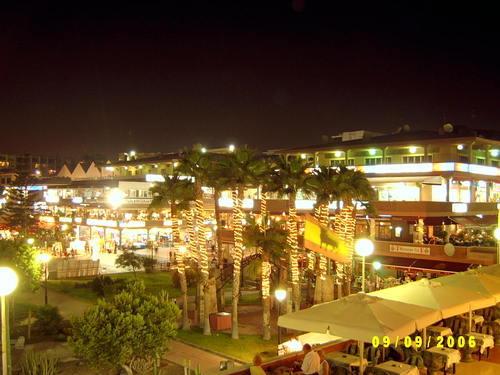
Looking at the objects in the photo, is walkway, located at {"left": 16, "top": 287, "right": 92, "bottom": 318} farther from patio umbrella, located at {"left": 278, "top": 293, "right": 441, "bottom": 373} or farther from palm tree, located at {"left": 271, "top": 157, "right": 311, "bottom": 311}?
patio umbrella, located at {"left": 278, "top": 293, "right": 441, "bottom": 373}

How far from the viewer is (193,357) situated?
1931 centimetres

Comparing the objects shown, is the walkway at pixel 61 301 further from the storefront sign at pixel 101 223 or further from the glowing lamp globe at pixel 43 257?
the storefront sign at pixel 101 223

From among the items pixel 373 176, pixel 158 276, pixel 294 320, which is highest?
pixel 373 176

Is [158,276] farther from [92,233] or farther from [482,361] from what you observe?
[482,361]

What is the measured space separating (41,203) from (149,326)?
66890mm

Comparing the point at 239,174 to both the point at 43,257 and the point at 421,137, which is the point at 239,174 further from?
the point at 421,137

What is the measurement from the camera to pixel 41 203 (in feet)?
245

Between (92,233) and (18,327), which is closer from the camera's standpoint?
(18,327)

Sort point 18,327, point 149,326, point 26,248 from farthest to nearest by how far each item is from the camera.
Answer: point 26,248
point 18,327
point 149,326

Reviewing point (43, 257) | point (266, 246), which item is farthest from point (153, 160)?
point (266, 246)

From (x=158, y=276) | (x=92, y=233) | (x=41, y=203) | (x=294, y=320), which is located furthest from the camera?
(x=41, y=203)

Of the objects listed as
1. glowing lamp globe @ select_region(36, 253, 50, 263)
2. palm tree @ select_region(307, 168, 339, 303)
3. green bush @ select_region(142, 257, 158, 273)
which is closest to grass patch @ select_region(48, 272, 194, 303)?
green bush @ select_region(142, 257, 158, 273)

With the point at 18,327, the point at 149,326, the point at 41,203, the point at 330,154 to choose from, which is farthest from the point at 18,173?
the point at 149,326

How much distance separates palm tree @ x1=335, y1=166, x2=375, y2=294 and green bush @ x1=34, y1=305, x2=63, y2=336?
13.7 metres
